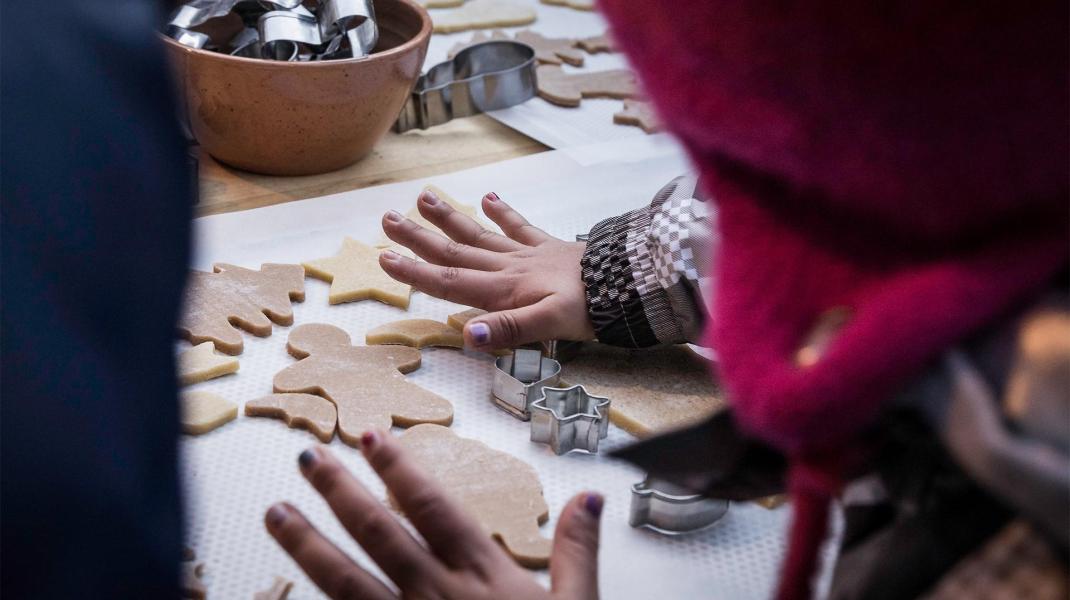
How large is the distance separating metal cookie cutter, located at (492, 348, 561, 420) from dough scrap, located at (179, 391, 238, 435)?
0.20m

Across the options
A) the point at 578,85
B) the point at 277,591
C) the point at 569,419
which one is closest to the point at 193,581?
the point at 277,591

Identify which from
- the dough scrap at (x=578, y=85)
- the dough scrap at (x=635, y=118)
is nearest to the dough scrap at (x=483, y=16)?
the dough scrap at (x=578, y=85)

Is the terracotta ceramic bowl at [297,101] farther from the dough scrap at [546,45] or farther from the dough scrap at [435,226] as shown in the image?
the dough scrap at [546,45]

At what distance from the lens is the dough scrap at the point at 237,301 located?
2.71 ft

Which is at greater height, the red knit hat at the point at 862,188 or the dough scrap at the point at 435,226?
the red knit hat at the point at 862,188

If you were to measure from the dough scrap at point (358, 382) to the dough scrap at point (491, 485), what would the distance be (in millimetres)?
24

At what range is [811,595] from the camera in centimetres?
42

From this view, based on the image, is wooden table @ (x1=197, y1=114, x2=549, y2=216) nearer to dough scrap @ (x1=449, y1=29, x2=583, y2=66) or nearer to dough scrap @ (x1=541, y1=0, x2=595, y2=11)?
dough scrap @ (x1=449, y1=29, x2=583, y2=66)

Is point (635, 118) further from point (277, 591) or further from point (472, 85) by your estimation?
point (277, 591)

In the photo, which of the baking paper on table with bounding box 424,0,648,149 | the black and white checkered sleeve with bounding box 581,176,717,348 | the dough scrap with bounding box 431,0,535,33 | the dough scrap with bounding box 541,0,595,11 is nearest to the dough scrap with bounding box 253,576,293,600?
the black and white checkered sleeve with bounding box 581,176,717,348

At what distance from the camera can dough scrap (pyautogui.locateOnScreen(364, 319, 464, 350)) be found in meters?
0.85

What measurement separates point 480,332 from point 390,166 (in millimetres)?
419

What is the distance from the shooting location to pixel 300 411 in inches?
29.8

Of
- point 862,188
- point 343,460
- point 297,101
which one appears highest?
point 862,188
